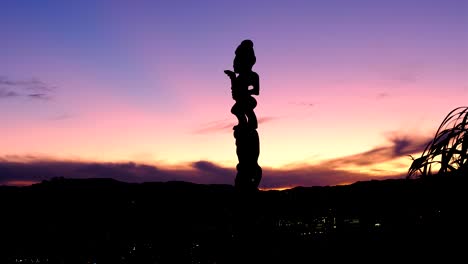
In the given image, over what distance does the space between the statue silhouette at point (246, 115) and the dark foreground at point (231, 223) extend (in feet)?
0.70

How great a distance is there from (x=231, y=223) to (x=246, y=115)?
3.79 feet

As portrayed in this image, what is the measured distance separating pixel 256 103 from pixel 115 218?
74.8 inches

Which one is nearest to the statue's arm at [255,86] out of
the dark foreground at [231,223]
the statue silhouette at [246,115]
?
the statue silhouette at [246,115]

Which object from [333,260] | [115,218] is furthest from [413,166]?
[115,218]

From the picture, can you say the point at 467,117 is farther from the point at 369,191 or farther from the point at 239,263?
the point at 239,263

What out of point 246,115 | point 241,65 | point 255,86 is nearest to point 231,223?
point 246,115

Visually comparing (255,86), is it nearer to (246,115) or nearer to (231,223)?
(246,115)

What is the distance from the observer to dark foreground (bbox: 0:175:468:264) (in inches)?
208

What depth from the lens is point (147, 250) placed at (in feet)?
17.0

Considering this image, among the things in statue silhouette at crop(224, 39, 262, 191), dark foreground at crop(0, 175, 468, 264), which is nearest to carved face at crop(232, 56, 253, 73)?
statue silhouette at crop(224, 39, 262, 191)

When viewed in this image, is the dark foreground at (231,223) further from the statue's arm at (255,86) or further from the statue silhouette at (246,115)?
the statue's arm at (255,86)

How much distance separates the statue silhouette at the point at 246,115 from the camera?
223 inches

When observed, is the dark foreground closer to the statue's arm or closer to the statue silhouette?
the statue silhouette

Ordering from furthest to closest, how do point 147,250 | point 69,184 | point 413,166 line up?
point 413,166
point 69,184
point 147,250
